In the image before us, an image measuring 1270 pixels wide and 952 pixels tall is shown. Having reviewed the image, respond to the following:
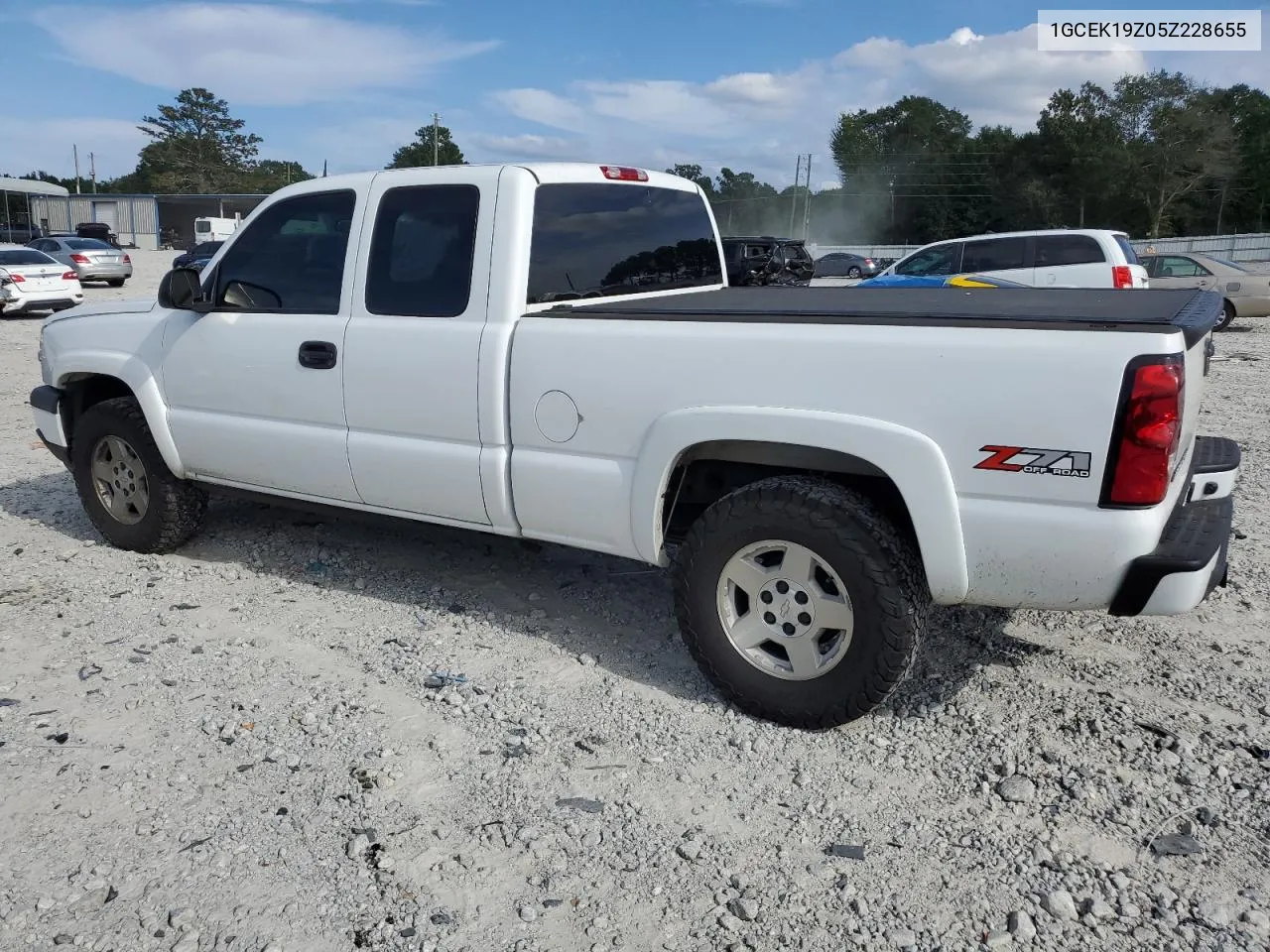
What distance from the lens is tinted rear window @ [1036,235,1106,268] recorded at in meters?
14.4

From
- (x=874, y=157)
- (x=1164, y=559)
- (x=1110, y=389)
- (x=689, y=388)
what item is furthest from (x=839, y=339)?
(x=874, y=157)

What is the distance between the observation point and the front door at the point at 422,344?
13.2ft

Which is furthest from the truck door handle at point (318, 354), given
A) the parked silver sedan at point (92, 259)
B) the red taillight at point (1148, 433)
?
the parked silver sedan at point (92, 259)

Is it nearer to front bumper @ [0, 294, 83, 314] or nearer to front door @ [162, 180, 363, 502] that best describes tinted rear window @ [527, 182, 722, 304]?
front door @ [162, 180, 363, 502]

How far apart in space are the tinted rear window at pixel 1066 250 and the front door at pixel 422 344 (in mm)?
12642

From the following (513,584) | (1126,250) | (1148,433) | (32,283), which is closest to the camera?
(1148,433)

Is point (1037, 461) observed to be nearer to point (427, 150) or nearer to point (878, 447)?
point (878, 447)

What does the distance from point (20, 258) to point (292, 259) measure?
19550 millimetres

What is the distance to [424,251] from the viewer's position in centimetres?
422

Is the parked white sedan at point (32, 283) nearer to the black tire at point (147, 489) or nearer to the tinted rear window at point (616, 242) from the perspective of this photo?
the black tire at point (147, 489)

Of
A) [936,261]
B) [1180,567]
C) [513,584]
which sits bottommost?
[513,584]

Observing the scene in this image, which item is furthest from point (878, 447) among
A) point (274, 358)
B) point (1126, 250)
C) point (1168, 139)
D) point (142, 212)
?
point (142, 212)

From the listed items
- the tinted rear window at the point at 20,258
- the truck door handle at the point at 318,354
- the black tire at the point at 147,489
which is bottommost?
the black tire at the point at 147,489

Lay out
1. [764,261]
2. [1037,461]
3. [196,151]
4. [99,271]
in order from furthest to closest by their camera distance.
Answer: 1. [196,151]
2. [99,271]
3. [764,261]
4. [1037,461]
